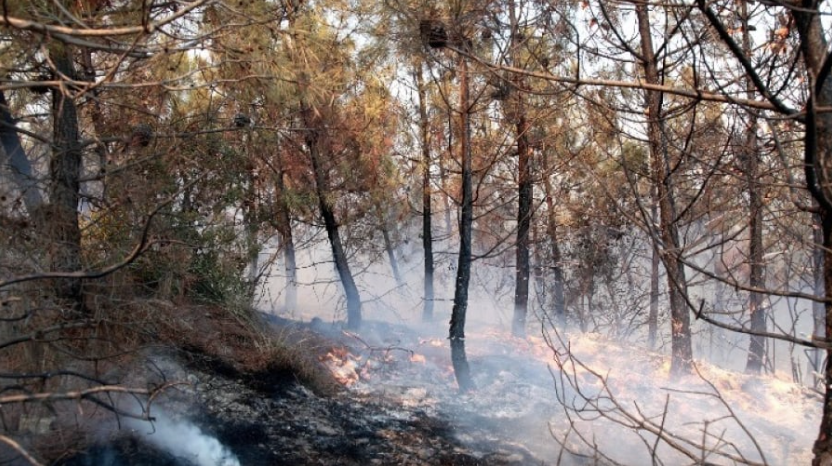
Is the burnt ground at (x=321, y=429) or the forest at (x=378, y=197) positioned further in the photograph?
the burnt ground at (x=321, y=429)

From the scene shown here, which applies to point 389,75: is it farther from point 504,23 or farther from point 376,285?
point 376,285

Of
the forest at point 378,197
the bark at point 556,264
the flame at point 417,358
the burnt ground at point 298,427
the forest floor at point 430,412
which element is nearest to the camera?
the forest at point 378,197

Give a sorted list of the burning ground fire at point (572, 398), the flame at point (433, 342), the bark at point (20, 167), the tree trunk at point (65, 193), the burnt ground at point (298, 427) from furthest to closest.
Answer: the flame at point (433, 342) < the burning ground fire at point (572, 398) < the burnt ground at point (298, 427) < the tree trunk at point (65, 193) < the bark at point (20, 167)

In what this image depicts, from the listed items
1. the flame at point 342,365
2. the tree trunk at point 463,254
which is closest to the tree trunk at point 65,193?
the flame at point 342,365

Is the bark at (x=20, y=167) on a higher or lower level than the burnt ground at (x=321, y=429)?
higher

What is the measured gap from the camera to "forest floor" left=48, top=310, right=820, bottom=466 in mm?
6742

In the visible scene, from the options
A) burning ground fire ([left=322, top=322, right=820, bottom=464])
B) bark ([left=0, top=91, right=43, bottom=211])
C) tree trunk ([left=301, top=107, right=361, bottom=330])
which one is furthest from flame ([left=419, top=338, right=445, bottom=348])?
bark ([left=0, top=91, right=43, bottom=211])

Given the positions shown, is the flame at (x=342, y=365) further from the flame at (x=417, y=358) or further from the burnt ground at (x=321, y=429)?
the flame at (x=417, y=358)

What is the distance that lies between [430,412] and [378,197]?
21.0 ft

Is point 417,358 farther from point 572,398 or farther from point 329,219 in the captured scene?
point 329,219

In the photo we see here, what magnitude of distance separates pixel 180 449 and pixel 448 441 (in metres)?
3.20

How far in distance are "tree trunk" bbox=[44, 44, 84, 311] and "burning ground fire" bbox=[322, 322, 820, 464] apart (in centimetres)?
437

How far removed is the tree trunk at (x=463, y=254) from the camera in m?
8.97

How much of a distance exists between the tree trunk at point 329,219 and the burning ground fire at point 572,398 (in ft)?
4.07
